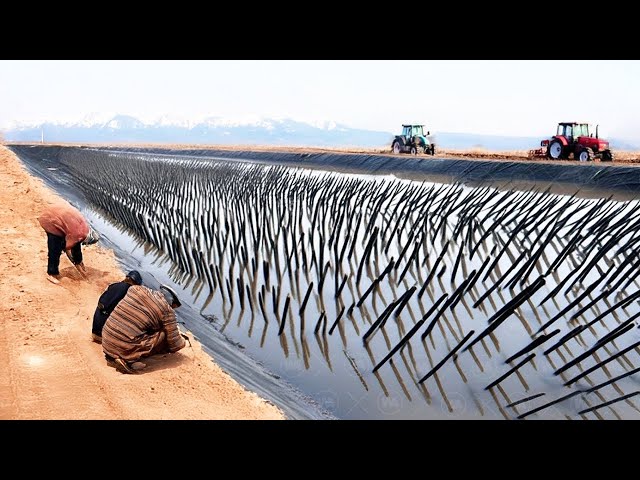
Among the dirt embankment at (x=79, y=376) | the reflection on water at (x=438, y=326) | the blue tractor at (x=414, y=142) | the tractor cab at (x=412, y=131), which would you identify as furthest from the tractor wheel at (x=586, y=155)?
the dirt embankment at (x=79, y=376)

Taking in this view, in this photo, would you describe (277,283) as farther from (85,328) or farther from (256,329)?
(85,328)

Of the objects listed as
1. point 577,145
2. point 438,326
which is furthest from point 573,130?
point 438,326

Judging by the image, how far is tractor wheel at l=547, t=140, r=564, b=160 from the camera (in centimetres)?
1831

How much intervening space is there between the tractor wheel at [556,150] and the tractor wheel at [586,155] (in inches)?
27.9

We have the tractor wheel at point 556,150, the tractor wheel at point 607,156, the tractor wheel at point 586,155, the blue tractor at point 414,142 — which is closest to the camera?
the tractor wheel at point 586,155

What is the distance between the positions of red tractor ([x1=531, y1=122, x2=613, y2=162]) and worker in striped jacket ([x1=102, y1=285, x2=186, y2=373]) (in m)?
17.2

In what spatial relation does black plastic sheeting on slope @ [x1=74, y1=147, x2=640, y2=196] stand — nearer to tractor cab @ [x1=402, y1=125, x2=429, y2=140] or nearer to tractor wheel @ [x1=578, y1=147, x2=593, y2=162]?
tractor wheel @ [x1=578, y1=147, x2=593, y2=162]

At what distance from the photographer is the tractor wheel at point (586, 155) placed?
55.8 feet

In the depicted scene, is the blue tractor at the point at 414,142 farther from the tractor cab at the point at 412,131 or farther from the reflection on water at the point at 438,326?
the reflection on water at the point at 438,326

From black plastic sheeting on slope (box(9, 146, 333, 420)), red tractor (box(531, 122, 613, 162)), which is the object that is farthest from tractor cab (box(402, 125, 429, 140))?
black plastic sheeting on slope (box(9, 146, 333, 420))

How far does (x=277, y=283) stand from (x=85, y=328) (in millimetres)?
2782

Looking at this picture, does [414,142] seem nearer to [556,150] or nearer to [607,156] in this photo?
[556,150]
